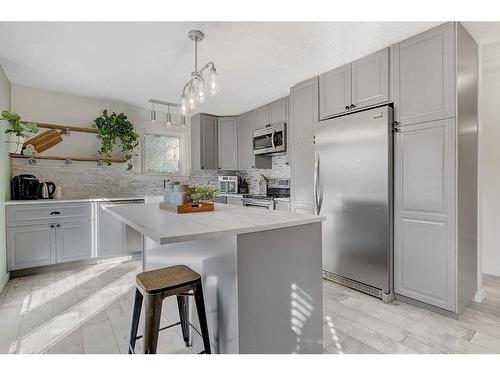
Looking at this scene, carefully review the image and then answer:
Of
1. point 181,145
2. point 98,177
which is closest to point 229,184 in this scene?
point 181,145

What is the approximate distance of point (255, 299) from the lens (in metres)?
1.42

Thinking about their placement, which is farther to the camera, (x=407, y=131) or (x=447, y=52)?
(x=407, y=131)

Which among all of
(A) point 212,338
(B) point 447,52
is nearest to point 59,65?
(A) point 212,338

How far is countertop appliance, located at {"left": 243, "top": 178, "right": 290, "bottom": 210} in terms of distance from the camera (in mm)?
3926

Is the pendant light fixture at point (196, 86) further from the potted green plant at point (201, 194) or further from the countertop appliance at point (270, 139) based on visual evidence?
the countertop appliance at point (270, 139)

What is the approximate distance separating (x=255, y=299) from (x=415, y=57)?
2.39 metres

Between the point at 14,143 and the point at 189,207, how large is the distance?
2.62 metres

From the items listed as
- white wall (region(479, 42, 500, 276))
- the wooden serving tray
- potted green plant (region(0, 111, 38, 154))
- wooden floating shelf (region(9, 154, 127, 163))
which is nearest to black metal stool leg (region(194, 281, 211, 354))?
the wooden serving tray

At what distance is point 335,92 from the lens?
2996 mm

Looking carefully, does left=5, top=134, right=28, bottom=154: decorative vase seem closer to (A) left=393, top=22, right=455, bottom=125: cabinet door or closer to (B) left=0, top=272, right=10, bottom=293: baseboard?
(B) left=0, top=272, right=10, bottom=293: baseboard

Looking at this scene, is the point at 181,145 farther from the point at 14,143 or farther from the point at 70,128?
the point at 14,143
